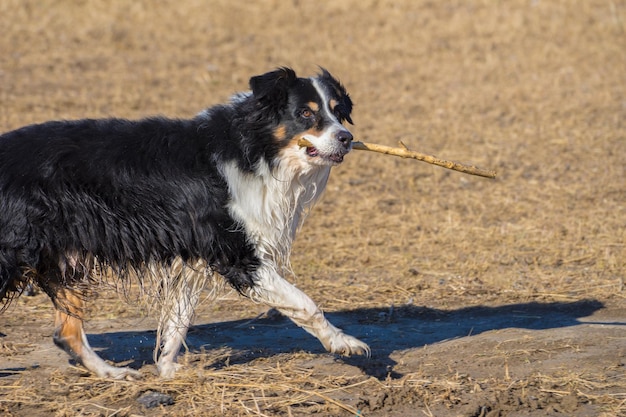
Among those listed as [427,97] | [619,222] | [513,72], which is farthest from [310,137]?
[513,72]

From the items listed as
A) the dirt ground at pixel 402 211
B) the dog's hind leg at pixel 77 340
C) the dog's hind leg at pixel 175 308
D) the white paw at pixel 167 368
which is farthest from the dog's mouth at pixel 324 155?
the dog's hind leg at pixel 77 340

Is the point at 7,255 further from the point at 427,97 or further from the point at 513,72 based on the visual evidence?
the point at 513,72

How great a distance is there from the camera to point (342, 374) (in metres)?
5.26

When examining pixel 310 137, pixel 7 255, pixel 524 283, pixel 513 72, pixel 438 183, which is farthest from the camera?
pixel 513 72

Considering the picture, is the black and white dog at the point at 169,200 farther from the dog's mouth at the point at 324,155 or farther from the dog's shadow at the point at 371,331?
the dog's shadow at the point at 371,331

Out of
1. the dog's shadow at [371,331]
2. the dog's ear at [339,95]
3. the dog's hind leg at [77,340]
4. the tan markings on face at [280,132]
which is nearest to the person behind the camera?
the tan markings on face at [280,132]

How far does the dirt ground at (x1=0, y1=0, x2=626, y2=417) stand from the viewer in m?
5.04

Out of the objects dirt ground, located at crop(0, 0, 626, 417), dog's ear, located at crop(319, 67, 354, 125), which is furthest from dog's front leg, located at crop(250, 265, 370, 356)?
dog's ear, located at crop(319, 67, 354, 125)

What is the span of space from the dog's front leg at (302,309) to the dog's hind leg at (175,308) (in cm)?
40

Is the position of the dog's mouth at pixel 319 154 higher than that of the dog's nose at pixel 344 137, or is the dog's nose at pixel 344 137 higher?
the dog's nose at pixel 344 137

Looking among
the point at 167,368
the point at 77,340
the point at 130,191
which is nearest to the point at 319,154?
the point at 130,191

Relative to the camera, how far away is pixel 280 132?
5.16m

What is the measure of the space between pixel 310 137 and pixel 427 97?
848 centimetres

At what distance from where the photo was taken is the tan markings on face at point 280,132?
515 cm
